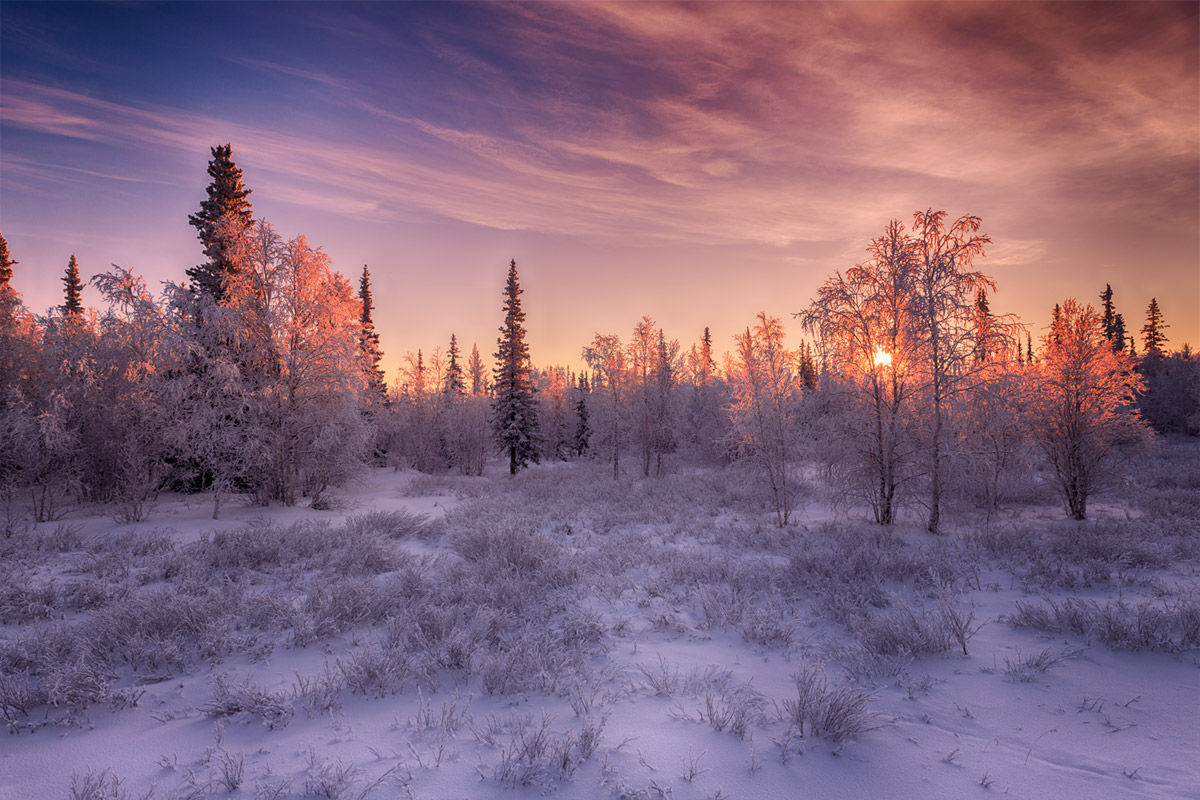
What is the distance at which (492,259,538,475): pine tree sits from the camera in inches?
1460

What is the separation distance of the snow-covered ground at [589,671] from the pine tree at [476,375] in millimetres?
37089

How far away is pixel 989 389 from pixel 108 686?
16006mm

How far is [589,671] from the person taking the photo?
5199 mm

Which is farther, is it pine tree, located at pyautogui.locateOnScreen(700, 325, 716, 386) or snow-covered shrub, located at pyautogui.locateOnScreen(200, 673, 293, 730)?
pine tree, located at pyautogui.locateOnScreen(700, 325, 716, 386)

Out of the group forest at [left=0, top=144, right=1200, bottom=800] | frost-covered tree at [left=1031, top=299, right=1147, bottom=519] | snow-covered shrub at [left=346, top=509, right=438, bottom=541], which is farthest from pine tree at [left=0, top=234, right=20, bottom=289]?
frost-covered tree at [left=1031, top=299, right=1147, bottom=519]

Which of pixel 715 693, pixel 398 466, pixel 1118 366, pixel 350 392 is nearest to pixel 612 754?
pixel 715 693

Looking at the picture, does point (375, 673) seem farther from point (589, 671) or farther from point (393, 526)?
point (393, 526)

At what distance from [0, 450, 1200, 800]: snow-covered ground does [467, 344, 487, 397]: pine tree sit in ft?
122

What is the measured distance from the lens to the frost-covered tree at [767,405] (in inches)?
589

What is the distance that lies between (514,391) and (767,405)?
83.0ft

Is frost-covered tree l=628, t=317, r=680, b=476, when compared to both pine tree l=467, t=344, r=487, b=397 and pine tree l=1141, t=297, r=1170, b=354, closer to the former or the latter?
pine tree l=467, t=344, r=487, b=397

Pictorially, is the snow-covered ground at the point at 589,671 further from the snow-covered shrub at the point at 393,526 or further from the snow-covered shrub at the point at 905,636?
the snow-covered shrub at the point at 393,526

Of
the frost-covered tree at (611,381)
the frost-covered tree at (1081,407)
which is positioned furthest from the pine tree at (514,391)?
the frost-covered tree at (1081,407)

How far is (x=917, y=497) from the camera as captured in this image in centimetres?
1310
